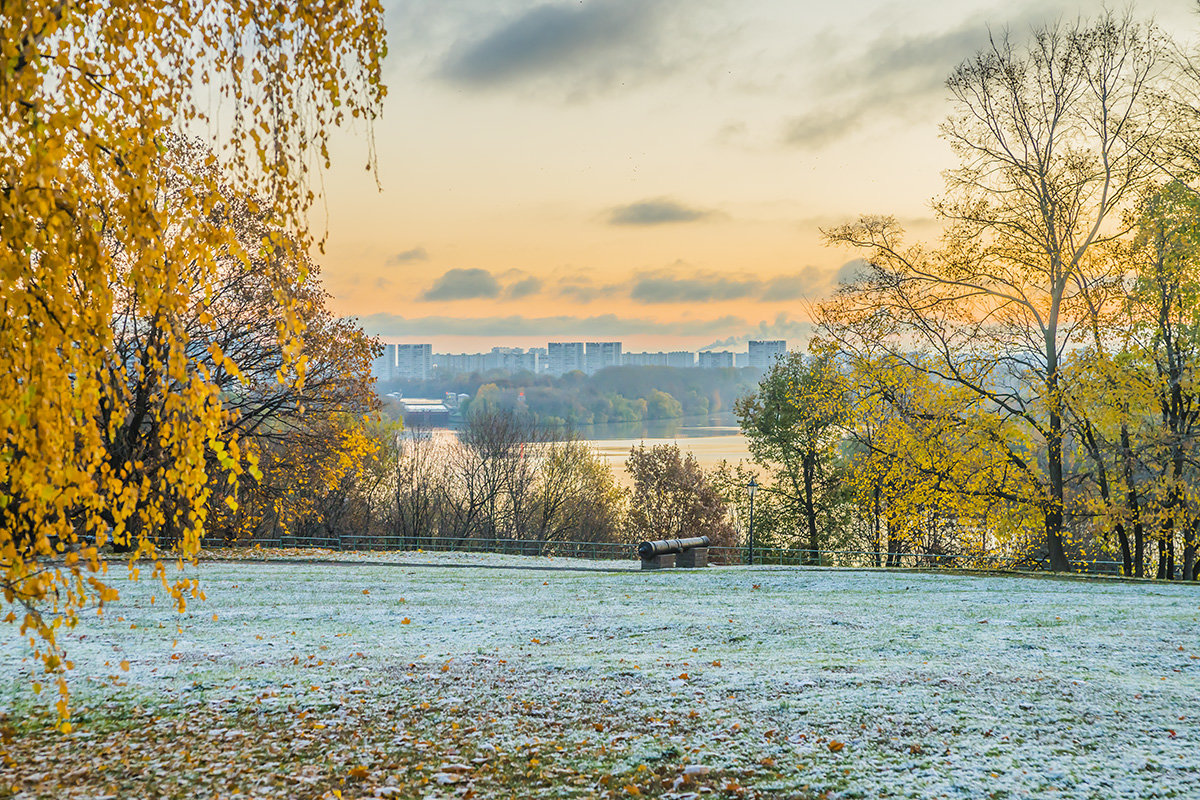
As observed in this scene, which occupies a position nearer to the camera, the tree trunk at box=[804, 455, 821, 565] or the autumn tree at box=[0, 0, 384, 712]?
the autumn tree at box=[0, 0, 384, 712]

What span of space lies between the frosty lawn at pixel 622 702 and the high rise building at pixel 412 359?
111 m

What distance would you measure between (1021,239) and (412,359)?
361ft

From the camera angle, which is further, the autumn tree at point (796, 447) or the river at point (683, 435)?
the river at point (683, 435)

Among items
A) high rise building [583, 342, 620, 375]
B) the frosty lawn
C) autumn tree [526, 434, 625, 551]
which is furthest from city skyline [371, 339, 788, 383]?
the frosty lawn

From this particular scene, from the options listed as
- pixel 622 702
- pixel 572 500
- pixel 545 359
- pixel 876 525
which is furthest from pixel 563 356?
pixel 622 702

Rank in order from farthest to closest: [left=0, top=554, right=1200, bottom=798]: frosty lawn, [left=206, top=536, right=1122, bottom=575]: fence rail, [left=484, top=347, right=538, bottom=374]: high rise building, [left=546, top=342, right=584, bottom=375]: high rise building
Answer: [left=546, top=342, right=584, bottom=375]: high rise building → [left=484, top=347, right=538, bottom=374]: high rise building → [left=206, top=536, right=1122, bottom=575]: fence rail → [left=0, top=554, right=1200, bottom=798]: frosty lawn

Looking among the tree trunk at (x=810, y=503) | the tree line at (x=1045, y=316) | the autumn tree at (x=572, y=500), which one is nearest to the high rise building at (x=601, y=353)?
the autumn tree at (x=572, y=500)

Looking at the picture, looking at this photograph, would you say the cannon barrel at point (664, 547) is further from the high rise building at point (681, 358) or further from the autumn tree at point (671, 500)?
the high rise building at point (681, 358)

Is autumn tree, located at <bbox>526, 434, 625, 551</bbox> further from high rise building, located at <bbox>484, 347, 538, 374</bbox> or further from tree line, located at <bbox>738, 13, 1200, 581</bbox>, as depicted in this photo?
high rise building, located at <bbox>484, 347, 538, 374</bbox>

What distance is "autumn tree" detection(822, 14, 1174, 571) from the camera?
1875 cm

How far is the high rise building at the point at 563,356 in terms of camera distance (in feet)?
508

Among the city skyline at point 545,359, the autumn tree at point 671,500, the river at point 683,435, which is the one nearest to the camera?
the autumn tree at point 671,500

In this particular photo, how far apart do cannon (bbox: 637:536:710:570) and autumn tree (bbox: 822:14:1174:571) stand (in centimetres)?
593

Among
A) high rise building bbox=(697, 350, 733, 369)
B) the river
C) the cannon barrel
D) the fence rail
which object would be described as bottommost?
the fence rail
